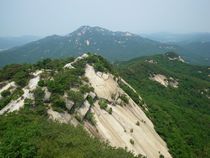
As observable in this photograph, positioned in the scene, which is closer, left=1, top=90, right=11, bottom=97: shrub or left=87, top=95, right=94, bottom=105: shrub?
left=1, top=90, right=11, bottom=97: shrub

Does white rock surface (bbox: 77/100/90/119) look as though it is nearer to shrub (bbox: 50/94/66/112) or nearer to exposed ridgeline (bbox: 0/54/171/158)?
exposed ridgeline (bbox: 0/54/171/158)

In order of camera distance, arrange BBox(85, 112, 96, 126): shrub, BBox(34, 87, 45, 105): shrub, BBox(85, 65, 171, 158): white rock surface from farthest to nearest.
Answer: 1. BBox(85, 65, 171, 158): white rock surface
2. BBox(85, 112, 96, 126): shrub
3. BBox(34, 87, 45, 105): shrub

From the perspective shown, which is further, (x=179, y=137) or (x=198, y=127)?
(x=198, y=127)

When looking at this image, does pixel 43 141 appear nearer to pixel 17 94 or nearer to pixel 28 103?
pixel 28 103

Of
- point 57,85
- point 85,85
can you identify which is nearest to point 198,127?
point 85,85

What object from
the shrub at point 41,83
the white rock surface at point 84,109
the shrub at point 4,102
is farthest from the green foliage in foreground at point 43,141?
the shrub at point 41,83

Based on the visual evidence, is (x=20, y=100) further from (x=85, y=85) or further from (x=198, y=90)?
(x=198, y=90)

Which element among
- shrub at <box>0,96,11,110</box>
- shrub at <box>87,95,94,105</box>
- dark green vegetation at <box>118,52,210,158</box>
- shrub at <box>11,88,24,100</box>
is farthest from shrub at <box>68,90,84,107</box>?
Answer: dark green vegetation at <box>118,52,210,158</box>
